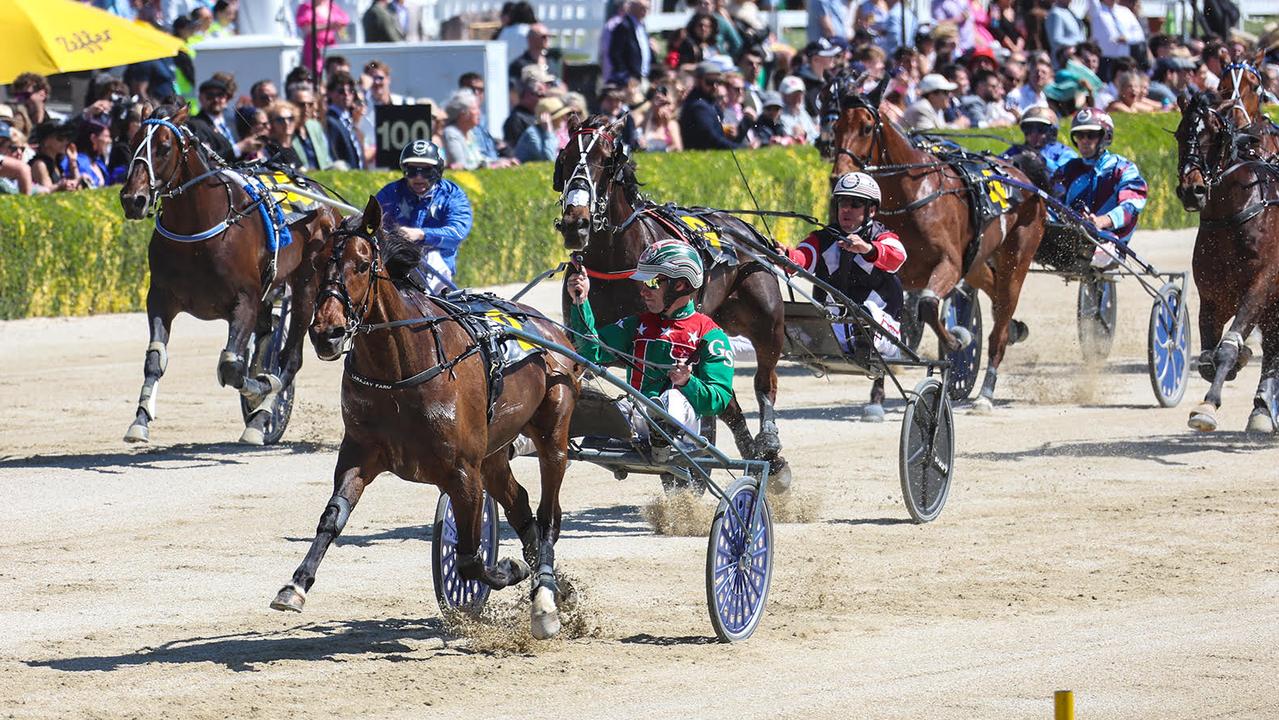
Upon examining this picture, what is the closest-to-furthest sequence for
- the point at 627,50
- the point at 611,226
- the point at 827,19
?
the point at 611,226, the point at 627,50, the point at 827,19

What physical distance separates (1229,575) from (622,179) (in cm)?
332

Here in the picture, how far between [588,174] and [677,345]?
158 centimetres

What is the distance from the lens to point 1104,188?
1522cm

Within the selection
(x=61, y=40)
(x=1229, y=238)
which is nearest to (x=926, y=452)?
(x=1229, y=238)

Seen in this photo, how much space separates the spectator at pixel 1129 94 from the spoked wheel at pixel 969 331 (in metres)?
10.4

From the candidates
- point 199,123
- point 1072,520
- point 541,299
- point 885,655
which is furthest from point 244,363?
point 541,299

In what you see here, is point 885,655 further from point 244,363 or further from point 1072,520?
point 244,363

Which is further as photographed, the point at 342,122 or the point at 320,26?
the point at 320,26

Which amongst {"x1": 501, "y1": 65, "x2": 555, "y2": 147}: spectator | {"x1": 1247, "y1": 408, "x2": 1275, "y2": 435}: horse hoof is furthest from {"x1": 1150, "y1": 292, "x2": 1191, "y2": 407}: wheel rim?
{"x1": 501, "y1": 65, "x2": 555, "y2": 147}: spectator

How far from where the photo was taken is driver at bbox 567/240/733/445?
8.43m

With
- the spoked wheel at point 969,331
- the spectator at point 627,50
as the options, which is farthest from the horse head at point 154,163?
the spectator at point 627,50

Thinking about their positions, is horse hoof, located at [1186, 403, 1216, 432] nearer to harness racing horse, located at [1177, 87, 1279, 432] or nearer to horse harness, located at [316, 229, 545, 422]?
harness racing horse, located at [1177, 87, 1279, 432]

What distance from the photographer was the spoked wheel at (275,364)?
12.7 meters

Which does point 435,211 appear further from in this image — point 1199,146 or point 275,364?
point 1199,146
